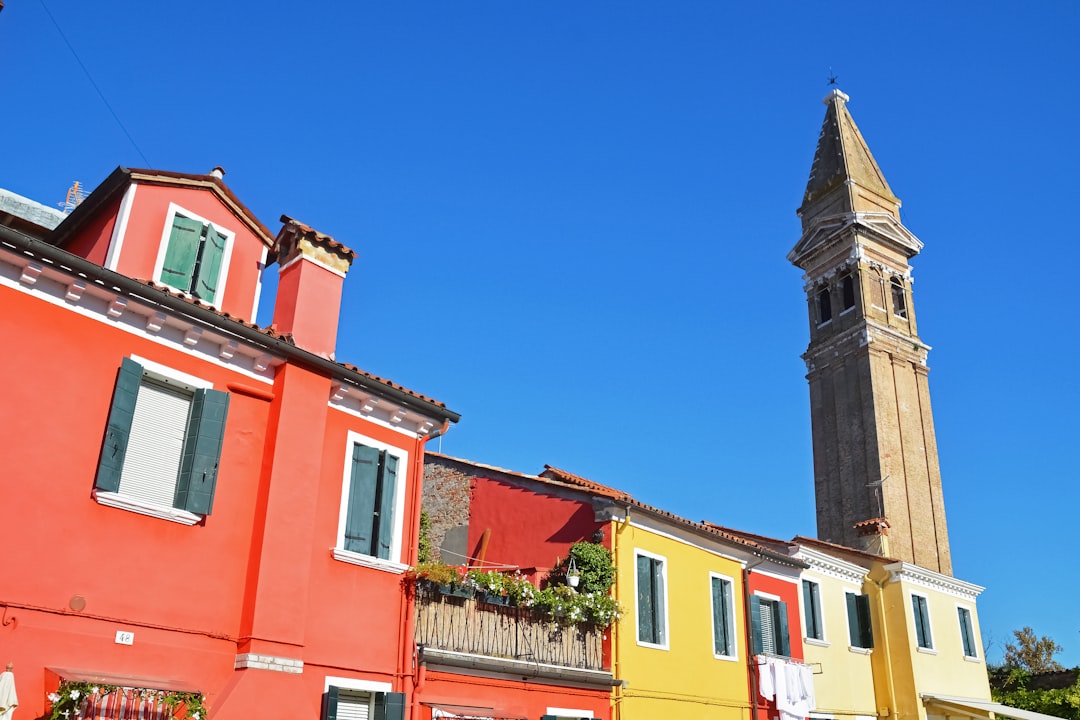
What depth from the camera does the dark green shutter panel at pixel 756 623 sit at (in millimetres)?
18859

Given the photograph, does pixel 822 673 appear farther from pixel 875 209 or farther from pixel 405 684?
pixel 875 209

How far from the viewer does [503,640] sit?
1389cm

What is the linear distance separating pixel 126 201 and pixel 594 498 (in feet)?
28.9

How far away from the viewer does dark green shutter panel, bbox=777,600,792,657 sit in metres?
19.5

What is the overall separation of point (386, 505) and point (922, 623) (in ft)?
57.8

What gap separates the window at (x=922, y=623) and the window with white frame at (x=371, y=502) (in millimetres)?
16739

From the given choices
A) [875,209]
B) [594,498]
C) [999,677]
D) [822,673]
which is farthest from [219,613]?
[875,209]

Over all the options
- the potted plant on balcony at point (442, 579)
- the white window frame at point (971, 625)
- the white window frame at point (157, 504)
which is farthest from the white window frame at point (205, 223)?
the white window frame at point (971, 625)

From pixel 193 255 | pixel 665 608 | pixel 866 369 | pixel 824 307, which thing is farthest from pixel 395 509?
pixel 824 307

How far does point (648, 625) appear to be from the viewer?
1641 cm

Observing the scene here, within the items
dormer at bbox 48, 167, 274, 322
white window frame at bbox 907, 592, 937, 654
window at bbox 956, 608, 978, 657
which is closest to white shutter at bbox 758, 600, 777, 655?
white window frame at bbox 907, 592, 937, 654

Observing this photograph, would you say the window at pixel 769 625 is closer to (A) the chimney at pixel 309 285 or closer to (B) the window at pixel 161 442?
(A) the chimney at pixel 309 285

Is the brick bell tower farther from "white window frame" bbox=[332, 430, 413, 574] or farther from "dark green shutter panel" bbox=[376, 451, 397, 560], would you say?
"dark green shutter panel" bbox=[376, 451, 397, 560]

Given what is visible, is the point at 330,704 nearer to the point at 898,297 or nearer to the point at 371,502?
the point at 371,502
